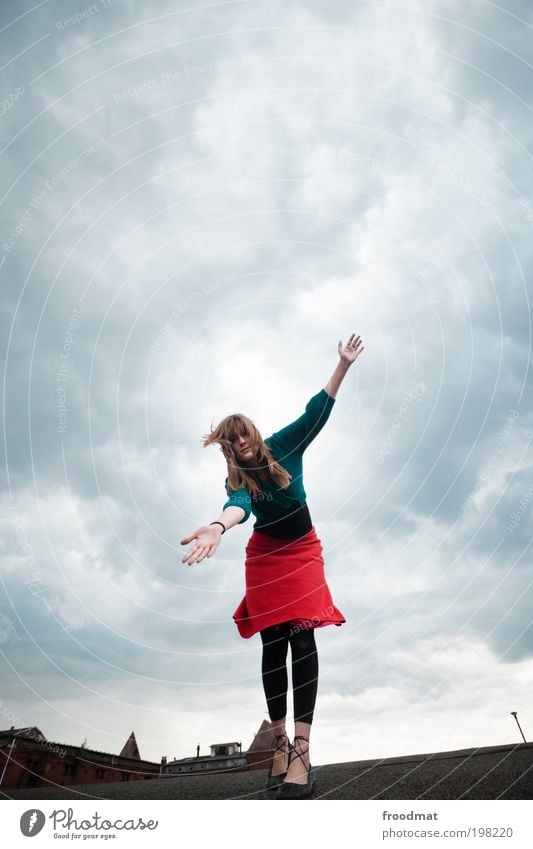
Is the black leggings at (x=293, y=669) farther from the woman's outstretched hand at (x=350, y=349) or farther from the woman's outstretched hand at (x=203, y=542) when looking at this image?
the woman's outstretched hand at (x=350, y=349)

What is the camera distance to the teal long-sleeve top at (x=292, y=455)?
10.8 ft

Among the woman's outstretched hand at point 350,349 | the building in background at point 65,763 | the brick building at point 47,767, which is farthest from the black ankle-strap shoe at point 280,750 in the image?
the brick building at point 47,767

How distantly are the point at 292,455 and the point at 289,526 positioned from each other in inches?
22.7

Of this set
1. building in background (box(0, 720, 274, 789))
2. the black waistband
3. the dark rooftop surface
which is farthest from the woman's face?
building in background (box(0, 720, 274, 789))

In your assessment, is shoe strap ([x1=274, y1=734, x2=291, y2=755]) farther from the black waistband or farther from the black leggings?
the black waistband

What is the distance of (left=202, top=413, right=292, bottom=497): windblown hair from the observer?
333 cm

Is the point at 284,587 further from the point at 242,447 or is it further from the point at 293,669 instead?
the point at 242,447

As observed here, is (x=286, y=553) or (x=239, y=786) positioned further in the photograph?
(x=286, y=553)

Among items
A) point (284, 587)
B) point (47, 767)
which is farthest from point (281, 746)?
point (47, 767)

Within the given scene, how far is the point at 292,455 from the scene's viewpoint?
3.54 metres

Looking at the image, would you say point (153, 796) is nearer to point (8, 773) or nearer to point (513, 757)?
point (513, 757)

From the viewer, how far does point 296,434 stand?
11.6 ft
